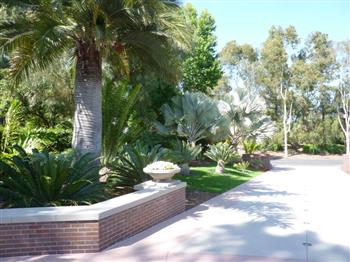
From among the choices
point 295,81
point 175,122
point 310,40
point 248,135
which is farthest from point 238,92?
point 310,40

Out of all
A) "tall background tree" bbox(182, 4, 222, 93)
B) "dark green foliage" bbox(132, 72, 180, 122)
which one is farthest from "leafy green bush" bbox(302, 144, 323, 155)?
"dark green foliage" bbox(132, 72, 180, 122)

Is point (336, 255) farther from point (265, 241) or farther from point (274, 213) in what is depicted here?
point (274, 213)

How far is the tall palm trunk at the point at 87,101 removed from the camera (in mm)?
9812

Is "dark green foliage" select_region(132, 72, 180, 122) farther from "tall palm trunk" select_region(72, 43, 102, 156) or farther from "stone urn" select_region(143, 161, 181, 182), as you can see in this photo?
"stone urn" select_region(143, 161, 181, 182)

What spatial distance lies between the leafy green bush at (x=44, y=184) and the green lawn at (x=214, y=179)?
5752 mm

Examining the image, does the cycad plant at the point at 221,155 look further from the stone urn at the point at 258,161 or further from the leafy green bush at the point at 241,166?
the stone urn at the point at 258,161

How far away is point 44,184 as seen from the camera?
7621 mm

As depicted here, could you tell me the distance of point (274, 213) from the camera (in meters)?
9.62

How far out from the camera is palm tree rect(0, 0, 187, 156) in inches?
349

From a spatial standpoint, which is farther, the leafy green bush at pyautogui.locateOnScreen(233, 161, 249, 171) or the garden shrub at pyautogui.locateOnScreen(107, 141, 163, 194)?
the leafy green bush at pyautogui.locateOnScreen(233, 161, 249, 171)

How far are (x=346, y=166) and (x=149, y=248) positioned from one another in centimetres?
1868

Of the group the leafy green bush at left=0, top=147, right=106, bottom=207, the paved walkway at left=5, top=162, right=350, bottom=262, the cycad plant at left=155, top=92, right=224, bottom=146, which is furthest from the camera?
the cycad plant at left=155, top=92, right=224, bottom=146

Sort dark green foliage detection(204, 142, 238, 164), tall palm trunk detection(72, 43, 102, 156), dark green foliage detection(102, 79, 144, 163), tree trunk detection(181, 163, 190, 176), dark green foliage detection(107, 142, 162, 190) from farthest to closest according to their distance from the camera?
dark green foliage detection(204, 142, 238, 164) < tree trunk detection(181, 163, 190, 176) < dark green foliage detection(102, 79, 144, 163) < dark green foliage detection(107, 142, 162, 190) < tall palm trunk detection(72, 43, 102, 156)

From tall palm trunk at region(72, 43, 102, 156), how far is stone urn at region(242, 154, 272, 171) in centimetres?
1384
